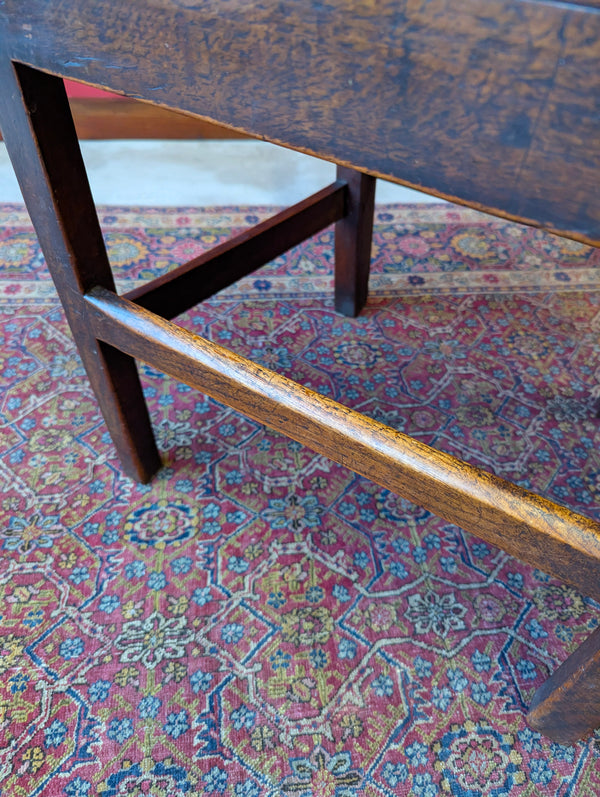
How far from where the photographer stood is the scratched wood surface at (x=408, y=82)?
50 cm

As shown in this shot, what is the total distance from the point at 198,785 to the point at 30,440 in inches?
40.6

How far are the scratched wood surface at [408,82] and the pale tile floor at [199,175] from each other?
2198mm

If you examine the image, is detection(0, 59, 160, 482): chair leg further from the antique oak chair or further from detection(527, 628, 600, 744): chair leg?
detection(527, 628, 600, 744): chair leg

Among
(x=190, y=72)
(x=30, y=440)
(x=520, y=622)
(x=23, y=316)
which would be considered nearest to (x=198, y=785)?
(x=520, y=622)

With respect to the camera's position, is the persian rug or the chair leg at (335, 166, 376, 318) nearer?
the persian rug

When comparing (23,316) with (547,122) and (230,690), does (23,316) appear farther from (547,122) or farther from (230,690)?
(547,122)

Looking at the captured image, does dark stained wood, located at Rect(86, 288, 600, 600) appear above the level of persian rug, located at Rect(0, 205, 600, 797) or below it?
above

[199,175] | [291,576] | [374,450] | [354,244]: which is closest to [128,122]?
[199,175]

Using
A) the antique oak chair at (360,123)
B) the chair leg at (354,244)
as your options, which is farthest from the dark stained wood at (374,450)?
the chair leg at (354,244)

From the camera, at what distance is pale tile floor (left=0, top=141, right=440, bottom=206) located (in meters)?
2.88

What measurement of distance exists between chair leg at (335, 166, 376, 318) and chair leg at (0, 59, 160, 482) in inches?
34.3

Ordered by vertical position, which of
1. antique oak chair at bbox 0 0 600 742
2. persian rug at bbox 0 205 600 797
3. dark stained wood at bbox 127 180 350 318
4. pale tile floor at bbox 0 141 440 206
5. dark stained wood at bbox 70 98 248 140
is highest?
antique oak chair at bbox 0 0 600 742

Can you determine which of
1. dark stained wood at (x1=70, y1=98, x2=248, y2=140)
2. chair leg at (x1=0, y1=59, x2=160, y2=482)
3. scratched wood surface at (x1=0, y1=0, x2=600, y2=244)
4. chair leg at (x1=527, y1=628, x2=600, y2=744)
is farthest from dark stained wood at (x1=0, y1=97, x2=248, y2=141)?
chair leg at (x1=527, y1=628, x2=600, y2=744)

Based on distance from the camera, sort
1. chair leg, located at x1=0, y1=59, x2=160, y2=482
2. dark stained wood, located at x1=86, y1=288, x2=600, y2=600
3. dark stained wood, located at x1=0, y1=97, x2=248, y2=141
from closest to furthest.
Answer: dark stained wood, located at x1=86, y1=288, x2=600, y2=600 < chair leg, located at x1=0, y1=59, x2=160, y2=482 < dark stained wood, located at x1=0, y1=97, x2=248, y2=141
